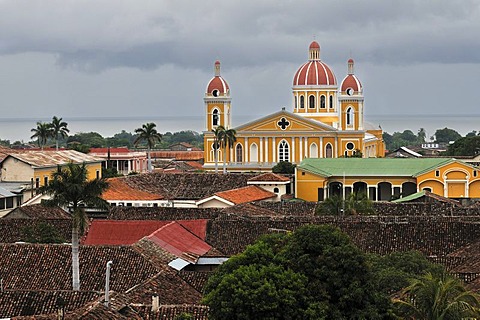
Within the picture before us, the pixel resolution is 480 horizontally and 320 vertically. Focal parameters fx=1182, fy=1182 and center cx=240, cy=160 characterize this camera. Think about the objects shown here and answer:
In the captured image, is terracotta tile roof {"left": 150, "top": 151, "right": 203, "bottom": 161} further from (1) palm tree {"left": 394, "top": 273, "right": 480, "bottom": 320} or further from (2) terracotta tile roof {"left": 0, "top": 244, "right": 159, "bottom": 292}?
(1) palm tree {"left": 394, "top": 273, "right": 480, "bottom": 320}

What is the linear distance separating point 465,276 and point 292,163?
56.0m

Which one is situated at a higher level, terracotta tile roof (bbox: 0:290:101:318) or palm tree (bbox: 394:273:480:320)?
palm tree (bbox: 394:273:480:320)

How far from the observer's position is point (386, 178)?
222 ft

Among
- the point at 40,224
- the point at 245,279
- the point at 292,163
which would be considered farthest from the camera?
the point at 292,163

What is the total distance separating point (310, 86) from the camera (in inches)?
3590

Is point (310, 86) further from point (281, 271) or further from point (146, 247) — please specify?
point (281, 271)

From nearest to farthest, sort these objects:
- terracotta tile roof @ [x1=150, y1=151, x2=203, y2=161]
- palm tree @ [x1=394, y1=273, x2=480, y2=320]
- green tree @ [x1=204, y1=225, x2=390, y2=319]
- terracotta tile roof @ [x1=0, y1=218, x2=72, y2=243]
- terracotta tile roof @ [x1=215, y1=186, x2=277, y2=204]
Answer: palm tree @ [x1=394, y1=273, x2=480, y2=320]
green tree @ [x1=204, y1=225, x2=390, y2=319]
terracotta tile roof @ [x1=0, y1=218, x2=72, y2=243]
terracotta tile roof @ [x1=215, y1=186, x2=277, y2=204]
terracotta tile roof @ [x1=150, y1=151, x2=203, y2=161]

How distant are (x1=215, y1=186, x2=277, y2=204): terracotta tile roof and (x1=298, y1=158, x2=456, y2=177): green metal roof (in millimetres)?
7940

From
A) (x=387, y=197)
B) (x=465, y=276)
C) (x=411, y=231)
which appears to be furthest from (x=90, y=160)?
(x=465, y=276)

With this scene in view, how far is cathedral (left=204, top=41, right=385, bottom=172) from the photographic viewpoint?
86.2 m

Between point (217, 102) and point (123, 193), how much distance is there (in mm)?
32841

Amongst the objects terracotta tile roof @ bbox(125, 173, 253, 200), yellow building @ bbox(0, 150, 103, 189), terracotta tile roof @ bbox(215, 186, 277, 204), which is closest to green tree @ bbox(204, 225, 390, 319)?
terracotta tile roof @ bbox(215, 186, 277, 204)

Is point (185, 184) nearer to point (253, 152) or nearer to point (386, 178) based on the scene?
point (386, 178)

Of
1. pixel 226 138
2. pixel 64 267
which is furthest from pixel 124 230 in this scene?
pixel 226 138
